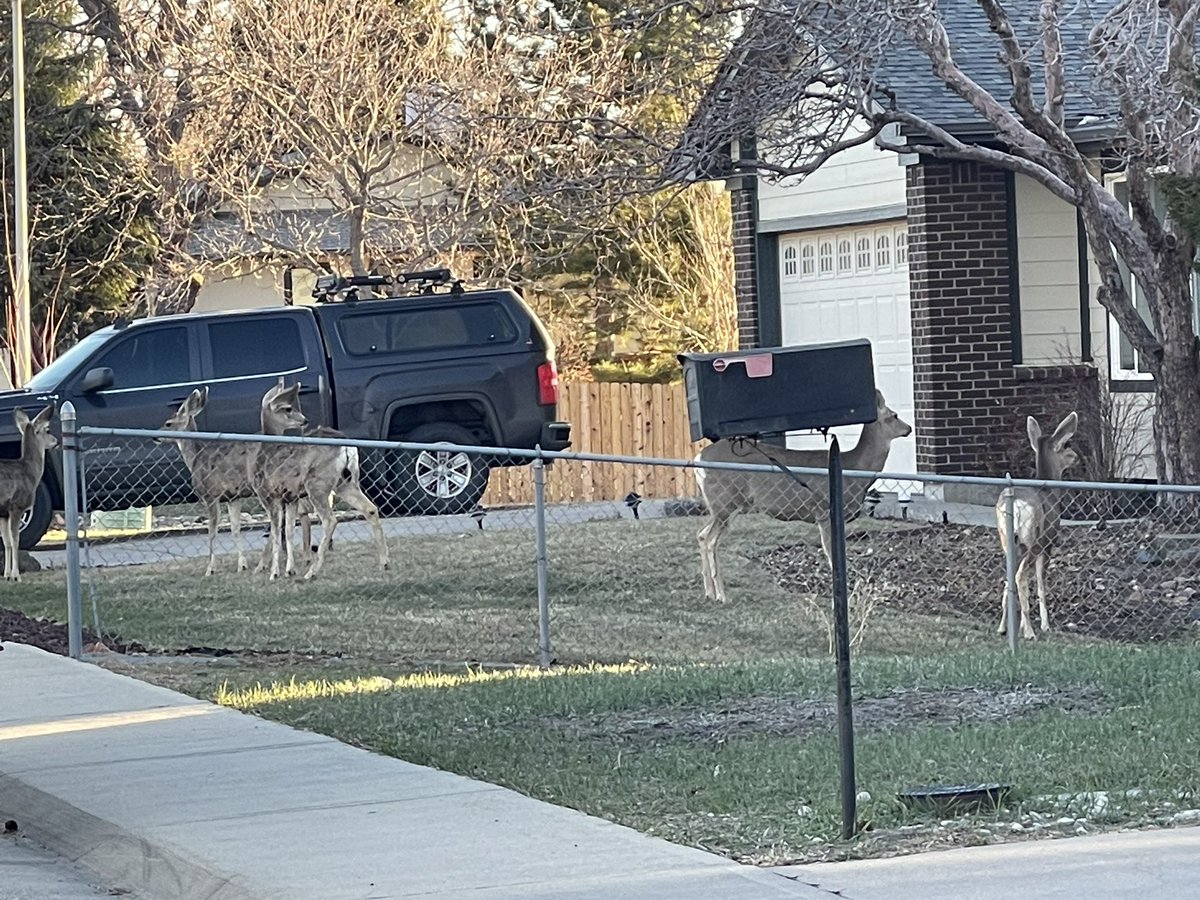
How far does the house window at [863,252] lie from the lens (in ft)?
69.9

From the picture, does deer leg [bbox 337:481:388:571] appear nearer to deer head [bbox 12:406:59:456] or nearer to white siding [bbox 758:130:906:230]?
deer head [bbox 12:406:59:456]

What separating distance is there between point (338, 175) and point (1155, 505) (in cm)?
1333

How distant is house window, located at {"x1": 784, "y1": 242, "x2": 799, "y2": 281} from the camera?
74.1ft

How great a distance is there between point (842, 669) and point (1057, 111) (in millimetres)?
9514

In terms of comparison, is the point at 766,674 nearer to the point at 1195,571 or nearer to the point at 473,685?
the point at 473,685

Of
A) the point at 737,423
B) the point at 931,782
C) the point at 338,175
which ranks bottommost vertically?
the point at 931,782

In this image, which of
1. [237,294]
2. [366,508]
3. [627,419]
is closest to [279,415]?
[366,508]

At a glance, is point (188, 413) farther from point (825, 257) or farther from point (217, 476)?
point (825, 257)

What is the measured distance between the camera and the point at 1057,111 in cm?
1541

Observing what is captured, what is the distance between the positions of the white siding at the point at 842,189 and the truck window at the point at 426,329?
2.98m

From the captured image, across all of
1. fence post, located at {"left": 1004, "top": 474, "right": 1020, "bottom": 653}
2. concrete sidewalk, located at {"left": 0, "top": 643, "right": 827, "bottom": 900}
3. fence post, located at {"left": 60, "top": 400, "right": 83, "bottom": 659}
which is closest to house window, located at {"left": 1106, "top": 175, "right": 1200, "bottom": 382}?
fence post, located at {"left": 1004, "top": 474, "right": 1020, "bottom": 653}

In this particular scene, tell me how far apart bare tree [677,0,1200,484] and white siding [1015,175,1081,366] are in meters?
2.15

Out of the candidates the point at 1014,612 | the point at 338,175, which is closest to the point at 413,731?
the point at 1014,612

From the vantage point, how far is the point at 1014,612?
41.0ft
